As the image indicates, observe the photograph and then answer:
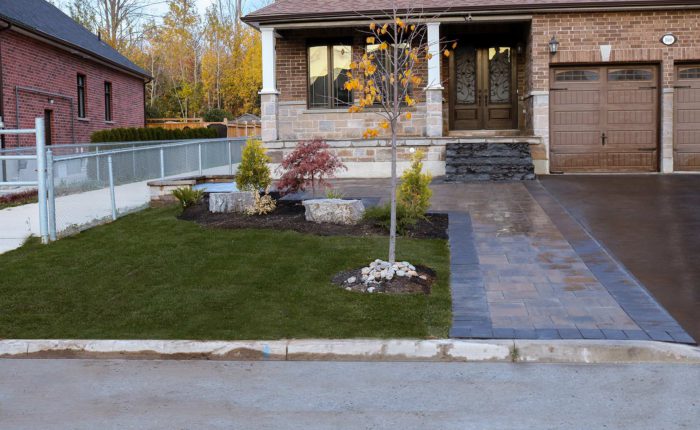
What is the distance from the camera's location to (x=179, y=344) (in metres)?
6.55

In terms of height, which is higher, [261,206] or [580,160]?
[580,160]

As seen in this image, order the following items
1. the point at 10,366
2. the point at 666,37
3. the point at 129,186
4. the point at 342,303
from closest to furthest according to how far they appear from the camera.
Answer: the point at 10,366 < the point at 342,303 < the point at 129,186 < the point at 666,37

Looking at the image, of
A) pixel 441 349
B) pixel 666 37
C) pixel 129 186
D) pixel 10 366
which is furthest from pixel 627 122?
pixel 10 366

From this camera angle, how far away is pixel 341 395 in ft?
17.9

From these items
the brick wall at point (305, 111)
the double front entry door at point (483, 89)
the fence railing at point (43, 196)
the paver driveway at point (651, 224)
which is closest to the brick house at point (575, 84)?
the double front entry door at point (483, 89)

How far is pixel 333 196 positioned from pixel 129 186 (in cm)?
631

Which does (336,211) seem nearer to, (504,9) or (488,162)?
(488,162)

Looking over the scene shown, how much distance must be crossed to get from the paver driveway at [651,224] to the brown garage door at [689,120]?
4.33 ft

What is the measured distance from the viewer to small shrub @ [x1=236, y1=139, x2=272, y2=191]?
515 inches

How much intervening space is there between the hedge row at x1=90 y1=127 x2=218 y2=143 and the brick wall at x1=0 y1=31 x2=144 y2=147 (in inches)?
72.3

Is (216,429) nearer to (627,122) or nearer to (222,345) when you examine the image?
(222,345)

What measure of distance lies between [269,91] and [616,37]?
8764mm

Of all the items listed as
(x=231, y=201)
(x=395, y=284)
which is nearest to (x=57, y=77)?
(x=231, y=201)

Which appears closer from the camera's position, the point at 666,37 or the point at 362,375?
the point at 362,375
